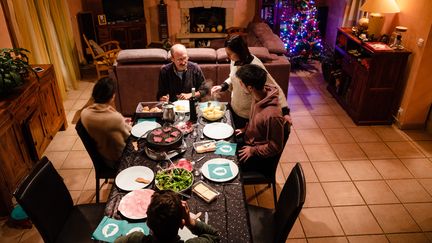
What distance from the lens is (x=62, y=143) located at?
4.23m

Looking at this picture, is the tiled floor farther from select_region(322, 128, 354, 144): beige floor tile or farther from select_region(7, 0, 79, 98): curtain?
select_region(7, 0, 79, 98): curtain

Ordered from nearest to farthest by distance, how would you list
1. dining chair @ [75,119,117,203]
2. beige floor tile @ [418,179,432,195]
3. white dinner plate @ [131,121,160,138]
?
dining chair @ [75,119,117,203] → white dinner plate @ [131,121,160,138] → beige floor tile @ [418,179,432,195]

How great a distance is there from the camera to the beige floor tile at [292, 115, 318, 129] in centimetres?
461

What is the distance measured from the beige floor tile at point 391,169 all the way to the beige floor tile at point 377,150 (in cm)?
8

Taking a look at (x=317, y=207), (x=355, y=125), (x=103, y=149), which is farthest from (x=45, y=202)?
(x=355, y=125)

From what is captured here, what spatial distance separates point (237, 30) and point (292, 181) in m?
5.68

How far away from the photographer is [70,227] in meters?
2.35

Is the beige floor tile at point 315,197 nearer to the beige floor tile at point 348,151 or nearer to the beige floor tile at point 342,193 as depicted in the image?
the beige floor tile at point 342,193

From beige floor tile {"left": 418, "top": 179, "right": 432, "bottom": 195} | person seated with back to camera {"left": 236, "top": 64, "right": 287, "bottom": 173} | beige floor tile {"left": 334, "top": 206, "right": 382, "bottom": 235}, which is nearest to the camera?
person seated with back to camera {"left": 236, "top": 64, "right": 287, "bottom": 173}

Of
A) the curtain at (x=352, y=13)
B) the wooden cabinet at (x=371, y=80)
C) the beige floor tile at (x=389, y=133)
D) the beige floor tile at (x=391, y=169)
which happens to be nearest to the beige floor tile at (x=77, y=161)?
the beige floor tile at (x=391, y=169)

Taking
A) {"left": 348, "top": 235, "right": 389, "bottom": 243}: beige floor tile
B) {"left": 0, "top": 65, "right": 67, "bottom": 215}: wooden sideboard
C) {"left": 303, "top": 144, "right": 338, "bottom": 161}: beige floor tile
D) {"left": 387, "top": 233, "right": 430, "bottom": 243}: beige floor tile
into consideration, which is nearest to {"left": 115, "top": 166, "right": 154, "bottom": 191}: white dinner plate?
{"left": 0, "top": 65, "right": 67, "bottom": 215}: wooden sideboard

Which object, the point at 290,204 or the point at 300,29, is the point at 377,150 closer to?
the point at 290,204

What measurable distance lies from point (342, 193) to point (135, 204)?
222cm

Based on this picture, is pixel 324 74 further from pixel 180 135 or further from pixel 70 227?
pixel 70 227
